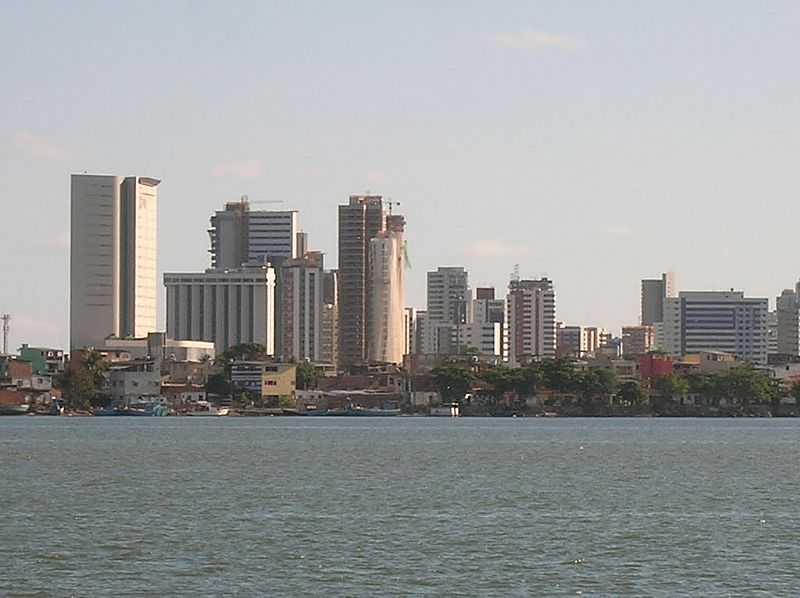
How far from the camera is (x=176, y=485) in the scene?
86.4 m

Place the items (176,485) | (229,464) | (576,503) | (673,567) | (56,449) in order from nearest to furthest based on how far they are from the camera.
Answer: (673,567) < (576,503) < (176,485) < (229,464) < (56,449)

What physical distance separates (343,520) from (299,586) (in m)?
17.7

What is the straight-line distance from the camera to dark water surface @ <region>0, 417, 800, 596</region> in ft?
164

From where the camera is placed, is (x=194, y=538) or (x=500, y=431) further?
(x=500, y=431)

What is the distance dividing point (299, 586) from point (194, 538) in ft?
36.7

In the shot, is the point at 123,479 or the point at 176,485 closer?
the point at 176,485

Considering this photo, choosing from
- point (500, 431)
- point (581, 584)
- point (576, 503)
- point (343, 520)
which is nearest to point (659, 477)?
point (576, 503)

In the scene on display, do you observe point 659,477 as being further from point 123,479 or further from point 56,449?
point 56,449

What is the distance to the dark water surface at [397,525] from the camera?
50.0 m

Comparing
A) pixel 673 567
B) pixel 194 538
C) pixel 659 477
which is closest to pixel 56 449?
pixel 659 477

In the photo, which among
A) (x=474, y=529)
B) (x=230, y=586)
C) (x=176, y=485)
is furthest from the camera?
(x=176, y=485)

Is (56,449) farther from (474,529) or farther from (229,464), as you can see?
Answer: (474,529)

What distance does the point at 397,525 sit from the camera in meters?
64.4

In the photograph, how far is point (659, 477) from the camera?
9619 cm
